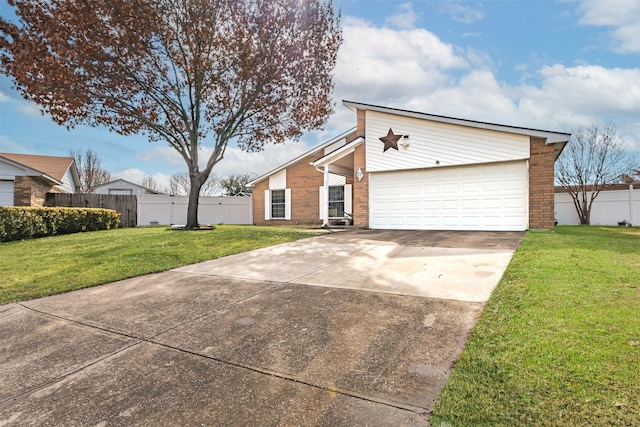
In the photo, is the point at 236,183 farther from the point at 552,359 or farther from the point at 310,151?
the point at 552,359

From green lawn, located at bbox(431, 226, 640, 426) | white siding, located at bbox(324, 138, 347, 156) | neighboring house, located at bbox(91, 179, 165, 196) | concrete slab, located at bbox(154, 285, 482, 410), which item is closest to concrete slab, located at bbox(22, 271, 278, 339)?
concrete slab, located at bbox(154, 285, 482, 410)

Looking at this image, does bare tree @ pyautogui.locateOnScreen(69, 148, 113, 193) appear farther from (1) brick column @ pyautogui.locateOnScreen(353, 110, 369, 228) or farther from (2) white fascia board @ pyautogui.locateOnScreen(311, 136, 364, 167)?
(1) brick column @ pyautogui.locateOnScreen(353, 110, 369, 228)

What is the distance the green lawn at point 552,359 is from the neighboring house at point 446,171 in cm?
665

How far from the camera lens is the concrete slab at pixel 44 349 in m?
2.53

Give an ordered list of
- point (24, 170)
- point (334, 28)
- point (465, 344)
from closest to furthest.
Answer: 1. point (465, 344)
2. point (334, 28)
3. point (24, 170)

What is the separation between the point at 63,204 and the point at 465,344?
21970mm

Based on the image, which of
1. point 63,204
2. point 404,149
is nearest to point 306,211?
point 404,149

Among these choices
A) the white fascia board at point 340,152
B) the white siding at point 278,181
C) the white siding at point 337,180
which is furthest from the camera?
the white siding at point 278,181

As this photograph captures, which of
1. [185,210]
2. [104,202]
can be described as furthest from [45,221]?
[185,210]

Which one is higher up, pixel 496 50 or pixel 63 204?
pixel 496 50

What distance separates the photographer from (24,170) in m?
15.9

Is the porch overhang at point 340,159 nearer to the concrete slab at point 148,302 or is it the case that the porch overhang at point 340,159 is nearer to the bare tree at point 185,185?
the concrete slab at point 148,302

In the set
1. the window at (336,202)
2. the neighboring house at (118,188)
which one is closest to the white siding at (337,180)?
the window at (336,202)

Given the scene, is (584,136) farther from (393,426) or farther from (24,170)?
(24,170)
